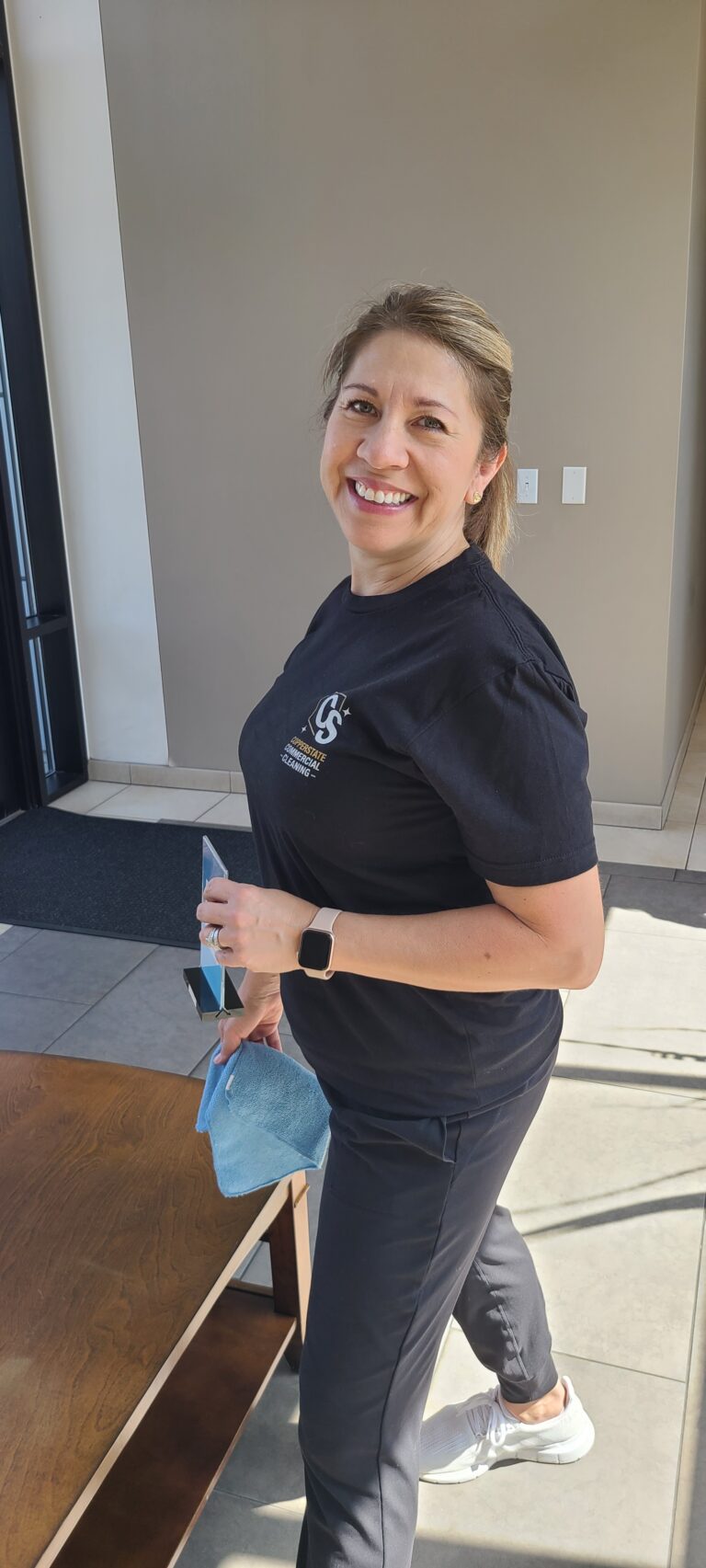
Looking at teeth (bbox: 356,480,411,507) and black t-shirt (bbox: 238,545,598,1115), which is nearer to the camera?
black t-shirt (bbox: 238,545,598,1115)

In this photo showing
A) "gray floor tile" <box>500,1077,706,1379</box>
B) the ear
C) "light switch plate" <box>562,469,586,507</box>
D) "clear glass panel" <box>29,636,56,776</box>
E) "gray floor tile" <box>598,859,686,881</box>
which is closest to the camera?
the ear

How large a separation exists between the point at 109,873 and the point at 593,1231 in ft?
7.25

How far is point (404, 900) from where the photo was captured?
1.19 metres

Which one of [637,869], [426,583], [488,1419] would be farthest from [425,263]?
[488,1419]

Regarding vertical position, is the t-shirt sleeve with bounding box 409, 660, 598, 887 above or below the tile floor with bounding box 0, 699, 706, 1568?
above

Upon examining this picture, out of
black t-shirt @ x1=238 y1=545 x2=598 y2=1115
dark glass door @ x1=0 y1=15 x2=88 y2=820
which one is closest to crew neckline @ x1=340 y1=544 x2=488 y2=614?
black t-shirt @ x1=238 y1=545 x2=598 y2=1115

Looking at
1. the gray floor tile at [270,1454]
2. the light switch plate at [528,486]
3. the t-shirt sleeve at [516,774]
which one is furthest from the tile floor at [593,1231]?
the light switch plate at [528,486]

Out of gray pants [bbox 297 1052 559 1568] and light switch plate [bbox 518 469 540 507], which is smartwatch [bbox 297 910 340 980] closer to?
gray pants [bbox 297 1052 559 1568]

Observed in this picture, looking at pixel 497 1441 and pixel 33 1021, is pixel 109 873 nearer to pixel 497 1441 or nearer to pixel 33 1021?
pixel 33 1021

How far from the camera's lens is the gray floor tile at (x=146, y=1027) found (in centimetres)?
279

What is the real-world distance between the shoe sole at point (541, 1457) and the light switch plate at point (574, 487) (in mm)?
2914

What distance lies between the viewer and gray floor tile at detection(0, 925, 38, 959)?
3426 mm

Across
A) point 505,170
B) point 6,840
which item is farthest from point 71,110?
point 6,840

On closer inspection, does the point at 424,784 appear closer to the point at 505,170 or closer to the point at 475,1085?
the point at 475,1085
